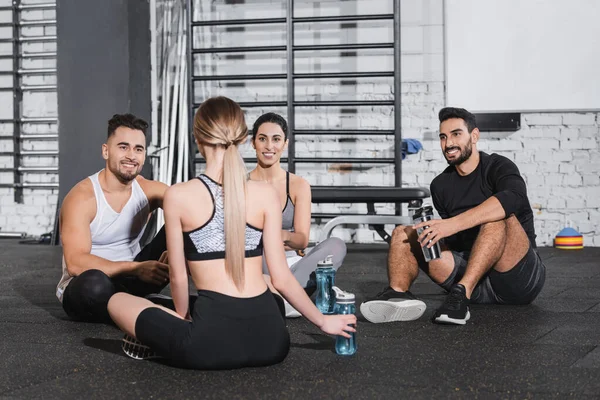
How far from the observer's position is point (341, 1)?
23.0 feet

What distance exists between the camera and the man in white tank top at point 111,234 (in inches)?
121

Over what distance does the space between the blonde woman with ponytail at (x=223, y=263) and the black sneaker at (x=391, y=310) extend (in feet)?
2.67

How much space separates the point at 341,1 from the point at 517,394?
5.51 m

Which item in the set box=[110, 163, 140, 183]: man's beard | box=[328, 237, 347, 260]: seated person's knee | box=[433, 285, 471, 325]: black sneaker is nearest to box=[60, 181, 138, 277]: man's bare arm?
box=[110, 163, 140, 183]: man's beard

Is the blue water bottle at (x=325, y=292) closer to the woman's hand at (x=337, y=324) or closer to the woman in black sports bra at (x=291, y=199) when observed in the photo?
the woman in black sports bra at (x=291, y=199)

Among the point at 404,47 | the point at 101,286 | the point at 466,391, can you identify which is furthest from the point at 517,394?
the point at 404,47

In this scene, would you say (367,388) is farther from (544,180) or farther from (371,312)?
(544,180)

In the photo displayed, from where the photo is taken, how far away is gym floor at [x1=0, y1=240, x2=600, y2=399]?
2.04m

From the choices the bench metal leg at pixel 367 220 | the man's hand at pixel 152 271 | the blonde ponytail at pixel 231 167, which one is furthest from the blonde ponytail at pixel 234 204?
the bench metal leg at pixel 367 220

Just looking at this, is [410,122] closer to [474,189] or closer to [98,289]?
[474,189]

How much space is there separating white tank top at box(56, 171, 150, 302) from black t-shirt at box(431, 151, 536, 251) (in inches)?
51.5

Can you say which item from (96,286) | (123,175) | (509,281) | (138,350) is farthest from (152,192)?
(509,281)

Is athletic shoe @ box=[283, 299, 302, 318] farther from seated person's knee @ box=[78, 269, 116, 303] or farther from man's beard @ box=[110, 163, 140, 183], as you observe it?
man's beard @ box=[110, 163, 140, 183]

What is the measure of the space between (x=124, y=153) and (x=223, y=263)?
3.79 feet
